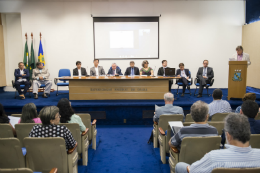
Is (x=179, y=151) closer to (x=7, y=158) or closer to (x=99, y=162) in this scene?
(x=99, y=162)

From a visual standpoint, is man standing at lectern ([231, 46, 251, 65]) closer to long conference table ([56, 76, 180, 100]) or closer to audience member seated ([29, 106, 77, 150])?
long conference table ([56, 76, 180, 100])

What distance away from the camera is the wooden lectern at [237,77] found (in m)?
4.64

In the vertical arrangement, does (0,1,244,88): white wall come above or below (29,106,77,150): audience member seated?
above

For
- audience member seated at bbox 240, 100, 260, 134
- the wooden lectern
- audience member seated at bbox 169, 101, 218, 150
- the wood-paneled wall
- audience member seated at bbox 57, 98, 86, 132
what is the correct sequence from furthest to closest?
the wood-paneled wall
the wooden lectern
audience member seated at bbox 57, 98, 86, 132
audience member seated at bbox 240, 100, 260, 134
audience member seated at bbox 169, 101, 218, 150

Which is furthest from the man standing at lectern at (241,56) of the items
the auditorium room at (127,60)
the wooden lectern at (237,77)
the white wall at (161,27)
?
the white wall at (161,27)

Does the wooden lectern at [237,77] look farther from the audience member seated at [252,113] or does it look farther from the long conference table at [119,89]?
the audience member seated at [252,113]

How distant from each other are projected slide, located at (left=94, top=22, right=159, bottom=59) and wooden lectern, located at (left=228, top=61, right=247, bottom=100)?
3.28 m

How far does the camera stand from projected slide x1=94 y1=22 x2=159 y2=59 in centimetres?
736

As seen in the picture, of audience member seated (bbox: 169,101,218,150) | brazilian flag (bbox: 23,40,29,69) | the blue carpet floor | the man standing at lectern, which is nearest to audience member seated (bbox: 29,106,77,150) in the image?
A: the blue carpet floor

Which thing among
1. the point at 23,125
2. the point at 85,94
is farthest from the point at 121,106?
the point at 23,125

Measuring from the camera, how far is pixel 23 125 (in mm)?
2121

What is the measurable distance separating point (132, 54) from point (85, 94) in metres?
3.16

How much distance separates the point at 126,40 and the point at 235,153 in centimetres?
671

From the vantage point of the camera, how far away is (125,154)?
296cm
